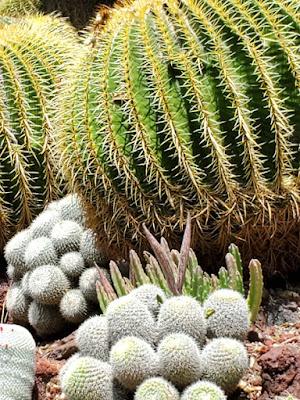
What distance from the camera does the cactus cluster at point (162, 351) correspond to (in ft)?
8.13

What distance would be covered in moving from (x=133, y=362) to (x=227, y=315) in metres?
0.35

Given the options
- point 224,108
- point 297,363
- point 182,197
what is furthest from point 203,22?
point 297,363

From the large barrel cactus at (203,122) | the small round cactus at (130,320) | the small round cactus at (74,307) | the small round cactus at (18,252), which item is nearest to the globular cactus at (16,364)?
the small round cactus at (130,320)

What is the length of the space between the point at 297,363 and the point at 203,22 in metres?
1.47

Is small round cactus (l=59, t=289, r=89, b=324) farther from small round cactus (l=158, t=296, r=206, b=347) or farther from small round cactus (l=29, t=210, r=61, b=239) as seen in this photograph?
small round cactus (l=158, t=296, r=206, b=347)

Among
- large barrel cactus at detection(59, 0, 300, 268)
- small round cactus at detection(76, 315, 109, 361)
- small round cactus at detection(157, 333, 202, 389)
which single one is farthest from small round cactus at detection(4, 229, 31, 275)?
small round cactus at detection(157, 333, 202, 389)

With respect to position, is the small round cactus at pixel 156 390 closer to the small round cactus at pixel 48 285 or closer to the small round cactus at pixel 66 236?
the small round cactus at pixel 48 285

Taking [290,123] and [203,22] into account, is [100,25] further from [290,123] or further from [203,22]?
[290,123]

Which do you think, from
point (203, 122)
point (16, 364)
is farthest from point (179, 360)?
point (203, 122)

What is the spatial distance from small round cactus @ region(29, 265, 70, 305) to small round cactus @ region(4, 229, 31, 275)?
19 centimetres

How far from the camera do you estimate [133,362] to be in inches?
98.3

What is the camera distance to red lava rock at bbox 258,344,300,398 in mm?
2559

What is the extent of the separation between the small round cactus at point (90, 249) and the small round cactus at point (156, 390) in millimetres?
1308

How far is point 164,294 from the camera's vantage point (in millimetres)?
2793
